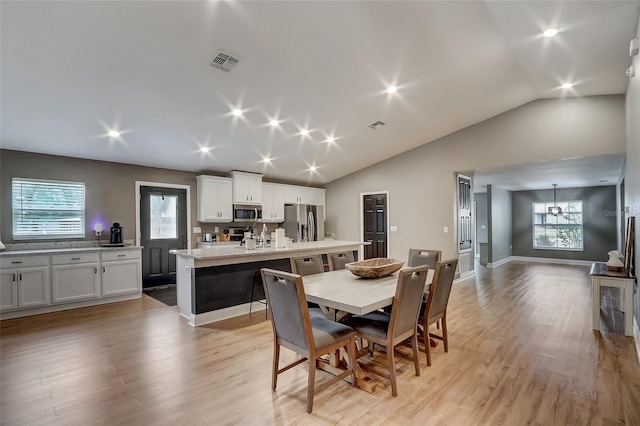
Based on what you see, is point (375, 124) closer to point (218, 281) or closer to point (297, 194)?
point (297, 194)

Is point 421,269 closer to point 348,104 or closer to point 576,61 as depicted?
point 348,104

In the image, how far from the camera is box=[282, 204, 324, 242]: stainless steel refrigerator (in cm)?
719

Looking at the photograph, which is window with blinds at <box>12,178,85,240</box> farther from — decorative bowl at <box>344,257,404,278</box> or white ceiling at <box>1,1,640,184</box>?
decorative bowl at <box>344,257,404,278</box>

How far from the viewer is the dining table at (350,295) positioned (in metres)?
2.13

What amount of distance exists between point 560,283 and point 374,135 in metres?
4.77

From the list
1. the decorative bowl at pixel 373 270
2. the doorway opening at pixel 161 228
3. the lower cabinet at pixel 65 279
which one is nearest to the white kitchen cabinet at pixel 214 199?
the doorway opening at pixel 161 228

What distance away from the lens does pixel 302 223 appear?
724cm

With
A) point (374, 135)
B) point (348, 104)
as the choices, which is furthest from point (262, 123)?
point (374, 135)

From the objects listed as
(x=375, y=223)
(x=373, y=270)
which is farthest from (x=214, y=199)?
(x=373, y=270)

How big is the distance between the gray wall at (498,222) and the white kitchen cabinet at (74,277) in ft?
28.7

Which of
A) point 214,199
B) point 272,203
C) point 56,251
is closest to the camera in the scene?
point 56,251

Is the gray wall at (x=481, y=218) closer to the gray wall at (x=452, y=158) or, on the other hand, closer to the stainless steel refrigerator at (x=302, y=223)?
the gray wall at (x=452, y=158)

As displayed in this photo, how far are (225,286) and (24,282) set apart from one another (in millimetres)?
2672

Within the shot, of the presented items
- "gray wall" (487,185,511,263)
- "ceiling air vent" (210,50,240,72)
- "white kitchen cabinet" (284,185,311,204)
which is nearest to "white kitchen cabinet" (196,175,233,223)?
"white kitchen cabinet" (284,185,311,204)
